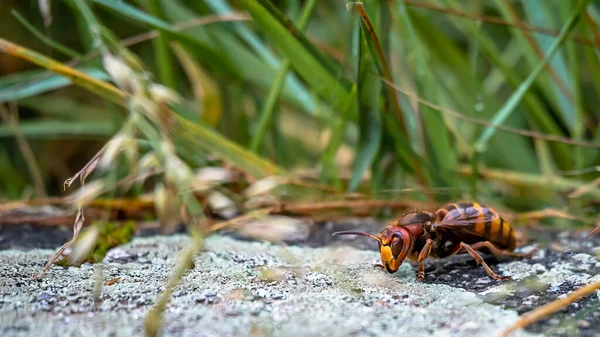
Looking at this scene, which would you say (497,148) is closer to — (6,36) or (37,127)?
(37,127)

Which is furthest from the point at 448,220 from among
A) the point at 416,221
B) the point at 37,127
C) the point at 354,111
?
the point at 37,127

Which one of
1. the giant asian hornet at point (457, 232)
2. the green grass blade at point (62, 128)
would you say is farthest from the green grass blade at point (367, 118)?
the green grass blade at point (62, 128)

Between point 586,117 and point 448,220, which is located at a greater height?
point 586,117

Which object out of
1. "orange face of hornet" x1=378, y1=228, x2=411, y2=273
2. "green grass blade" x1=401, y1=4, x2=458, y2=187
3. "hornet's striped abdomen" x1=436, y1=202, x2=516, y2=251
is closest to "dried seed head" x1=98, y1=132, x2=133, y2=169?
"orange face of hornet" x1=378, y1=228, x2=411, y2=273

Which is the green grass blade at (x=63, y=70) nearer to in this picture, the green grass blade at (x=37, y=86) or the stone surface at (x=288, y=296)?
the green grass blade at (x=37, y=86)

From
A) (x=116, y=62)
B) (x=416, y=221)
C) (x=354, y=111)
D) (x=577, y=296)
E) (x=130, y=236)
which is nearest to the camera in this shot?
(x=577, y=296)

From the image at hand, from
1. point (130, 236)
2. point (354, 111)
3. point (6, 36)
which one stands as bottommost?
point (130, 236)

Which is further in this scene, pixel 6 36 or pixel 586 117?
pixel 6 36

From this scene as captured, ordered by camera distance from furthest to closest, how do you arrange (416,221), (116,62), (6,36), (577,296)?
(6,36) < (416,221) < (116,62) < (577,296)

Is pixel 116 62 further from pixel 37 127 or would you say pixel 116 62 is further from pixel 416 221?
pixel 37 127
